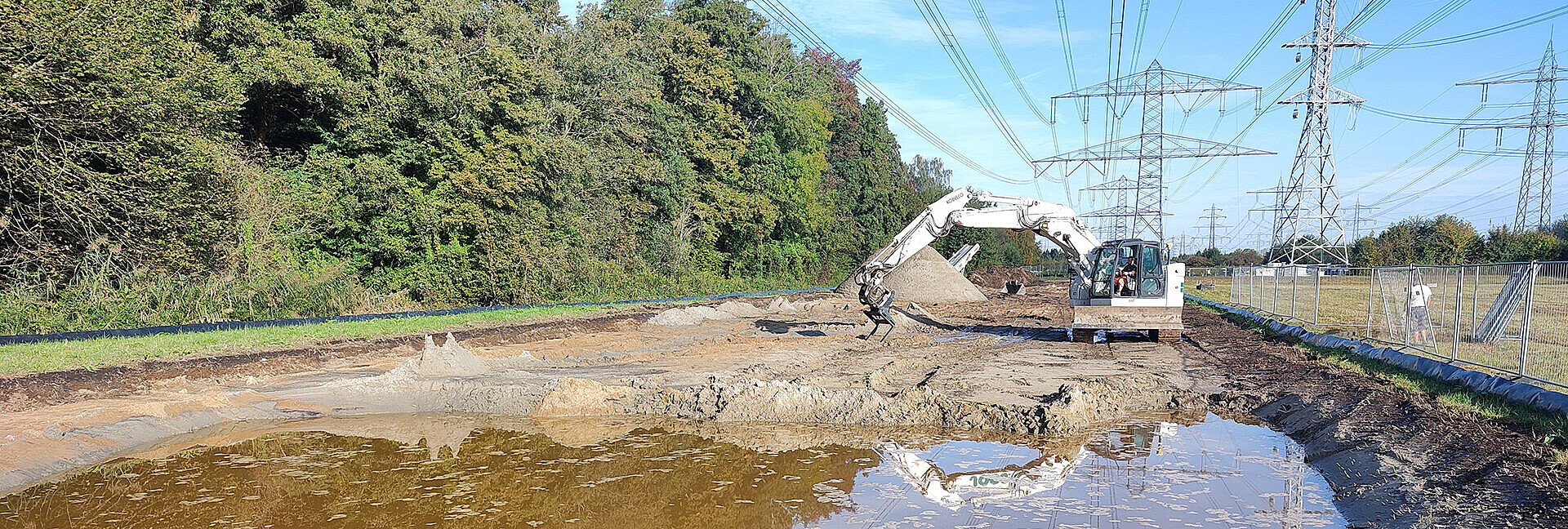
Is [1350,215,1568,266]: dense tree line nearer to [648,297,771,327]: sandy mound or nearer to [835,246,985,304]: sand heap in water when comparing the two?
[835,246,985,304]: sand heap in water

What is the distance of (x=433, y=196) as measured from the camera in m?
23.9

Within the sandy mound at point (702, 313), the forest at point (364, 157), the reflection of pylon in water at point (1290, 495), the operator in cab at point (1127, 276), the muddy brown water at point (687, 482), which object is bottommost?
the muddy brown water at point (687, 482)

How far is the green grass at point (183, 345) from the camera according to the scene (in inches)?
455

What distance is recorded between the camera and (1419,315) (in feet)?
49.1

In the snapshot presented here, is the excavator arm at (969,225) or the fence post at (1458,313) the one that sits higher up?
the excavator arm at (969,225)

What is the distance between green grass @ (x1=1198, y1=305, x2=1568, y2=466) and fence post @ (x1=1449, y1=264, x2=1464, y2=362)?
23.1 inches

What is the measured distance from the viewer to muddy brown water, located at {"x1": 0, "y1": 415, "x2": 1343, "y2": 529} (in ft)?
21.0

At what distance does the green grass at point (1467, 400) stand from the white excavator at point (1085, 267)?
4071 mm

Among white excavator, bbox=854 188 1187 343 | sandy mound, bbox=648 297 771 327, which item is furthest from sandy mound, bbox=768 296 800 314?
white excavator, bbox=854 188 1187 343

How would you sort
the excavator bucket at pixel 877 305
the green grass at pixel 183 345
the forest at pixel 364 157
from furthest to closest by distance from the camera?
the excavator bucket at pixel 877 305 → the forest at pixel 364 157 → the green grass at pixel 183 345

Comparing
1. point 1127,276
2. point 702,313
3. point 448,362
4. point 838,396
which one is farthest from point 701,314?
point 838,396

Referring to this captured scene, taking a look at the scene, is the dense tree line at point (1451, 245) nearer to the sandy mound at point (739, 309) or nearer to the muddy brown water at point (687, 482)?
the sandy mound at point (739, 309)

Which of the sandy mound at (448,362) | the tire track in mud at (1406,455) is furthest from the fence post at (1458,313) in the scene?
the sandy mound at (448,362)

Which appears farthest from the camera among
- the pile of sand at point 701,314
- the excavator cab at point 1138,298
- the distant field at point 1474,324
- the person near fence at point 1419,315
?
the pile of sand at point 701,314
